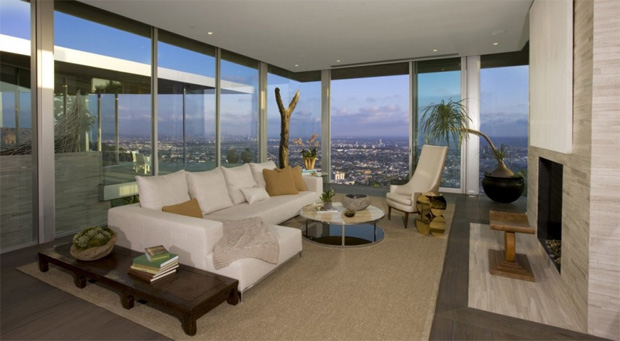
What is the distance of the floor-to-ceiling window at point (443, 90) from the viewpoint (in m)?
7.53

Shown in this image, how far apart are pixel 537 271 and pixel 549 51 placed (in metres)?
2.13

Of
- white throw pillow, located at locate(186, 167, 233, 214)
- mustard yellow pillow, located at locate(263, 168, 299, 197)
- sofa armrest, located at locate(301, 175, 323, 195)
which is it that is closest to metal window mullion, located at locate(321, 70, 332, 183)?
sofa armrest, located at locate(301, 175, 323, 195)

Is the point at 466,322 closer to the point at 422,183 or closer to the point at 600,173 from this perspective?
the point at 600,173

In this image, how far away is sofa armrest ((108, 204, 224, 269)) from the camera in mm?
2836

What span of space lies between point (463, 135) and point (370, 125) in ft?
7.63

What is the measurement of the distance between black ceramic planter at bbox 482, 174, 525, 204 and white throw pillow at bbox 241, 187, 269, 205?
4.23m

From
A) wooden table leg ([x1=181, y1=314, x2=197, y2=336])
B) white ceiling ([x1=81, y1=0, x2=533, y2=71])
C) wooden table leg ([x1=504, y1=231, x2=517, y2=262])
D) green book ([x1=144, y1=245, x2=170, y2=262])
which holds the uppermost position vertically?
white ceiling ([x1=81, y1=0, x2=533, y2=71])

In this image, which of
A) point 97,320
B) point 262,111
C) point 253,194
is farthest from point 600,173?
point 262,111

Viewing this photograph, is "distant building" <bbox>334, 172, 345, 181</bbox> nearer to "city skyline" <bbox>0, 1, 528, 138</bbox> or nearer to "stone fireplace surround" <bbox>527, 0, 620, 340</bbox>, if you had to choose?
Answer: "city skyline" <bbox>0, 1, 528, 138</bbox>

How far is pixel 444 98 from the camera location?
7.61 meters

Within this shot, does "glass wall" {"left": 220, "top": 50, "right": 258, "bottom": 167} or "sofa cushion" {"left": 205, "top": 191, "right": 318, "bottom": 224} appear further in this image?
"glass wall" {"left": 220, "top": 50, "right": 258, "bottom": 167}

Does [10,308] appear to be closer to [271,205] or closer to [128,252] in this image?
[128,252]

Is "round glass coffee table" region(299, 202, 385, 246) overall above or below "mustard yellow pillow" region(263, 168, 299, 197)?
below

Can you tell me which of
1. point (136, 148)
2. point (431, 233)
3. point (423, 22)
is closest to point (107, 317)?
point (136, 148)
